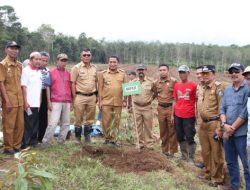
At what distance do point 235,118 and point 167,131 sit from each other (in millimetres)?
2241

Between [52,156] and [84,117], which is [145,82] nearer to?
[84,117]

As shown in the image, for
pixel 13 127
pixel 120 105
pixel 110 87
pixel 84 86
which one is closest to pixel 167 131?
pixel 120 105

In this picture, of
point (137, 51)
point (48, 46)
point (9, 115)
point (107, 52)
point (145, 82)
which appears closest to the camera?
point (9, 115)

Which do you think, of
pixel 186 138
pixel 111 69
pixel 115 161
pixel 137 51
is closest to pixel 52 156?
pixel 115 161

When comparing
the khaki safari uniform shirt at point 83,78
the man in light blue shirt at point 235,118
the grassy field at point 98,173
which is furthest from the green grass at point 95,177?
the khaki safari uniform shirt at point 83,78

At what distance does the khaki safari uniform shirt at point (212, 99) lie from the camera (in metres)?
5.68

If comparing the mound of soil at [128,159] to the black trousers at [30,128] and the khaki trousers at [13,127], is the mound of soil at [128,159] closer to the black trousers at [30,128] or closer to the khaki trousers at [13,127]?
the black trousers at [30,128]

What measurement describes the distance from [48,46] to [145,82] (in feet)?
153

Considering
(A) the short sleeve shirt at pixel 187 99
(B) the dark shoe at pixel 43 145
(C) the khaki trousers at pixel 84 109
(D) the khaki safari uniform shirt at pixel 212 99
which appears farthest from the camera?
(C) the khaki trousers at pixel 84 109

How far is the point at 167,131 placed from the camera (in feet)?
23.7

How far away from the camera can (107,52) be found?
70625 mm

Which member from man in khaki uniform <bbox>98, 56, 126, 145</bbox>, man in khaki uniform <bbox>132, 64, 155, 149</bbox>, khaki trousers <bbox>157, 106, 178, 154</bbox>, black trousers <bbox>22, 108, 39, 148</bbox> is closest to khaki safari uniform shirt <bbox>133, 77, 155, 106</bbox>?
man in khaki uniform <bbox>132, 64, 155, 149</bbox>

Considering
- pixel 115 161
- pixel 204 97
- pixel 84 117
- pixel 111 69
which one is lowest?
pixel 115 161

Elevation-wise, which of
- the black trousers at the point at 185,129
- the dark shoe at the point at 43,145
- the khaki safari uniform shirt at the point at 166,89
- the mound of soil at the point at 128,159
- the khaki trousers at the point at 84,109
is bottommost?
the mound of soil at the point at 128,159
